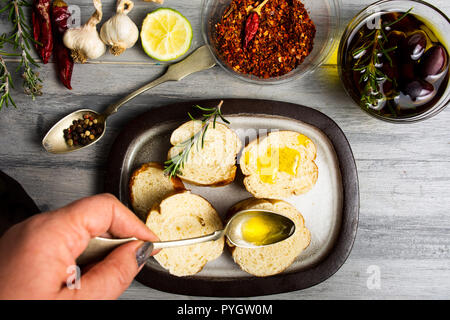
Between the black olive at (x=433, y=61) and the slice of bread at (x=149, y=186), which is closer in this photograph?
the black olive at (x=433, y=61)

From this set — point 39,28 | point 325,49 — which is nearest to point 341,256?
point 325,49

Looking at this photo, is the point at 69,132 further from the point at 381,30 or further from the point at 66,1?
the point at 381,30

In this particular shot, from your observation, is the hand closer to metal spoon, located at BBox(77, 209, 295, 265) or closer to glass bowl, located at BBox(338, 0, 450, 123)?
metal spoon, located at BBox(77, 209, 295, 265)

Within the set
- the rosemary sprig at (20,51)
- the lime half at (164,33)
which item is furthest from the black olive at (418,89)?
the rosemary sprig at (20,51)

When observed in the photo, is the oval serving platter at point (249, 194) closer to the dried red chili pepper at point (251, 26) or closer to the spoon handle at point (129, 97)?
the spoon handle at point (129, 97)
